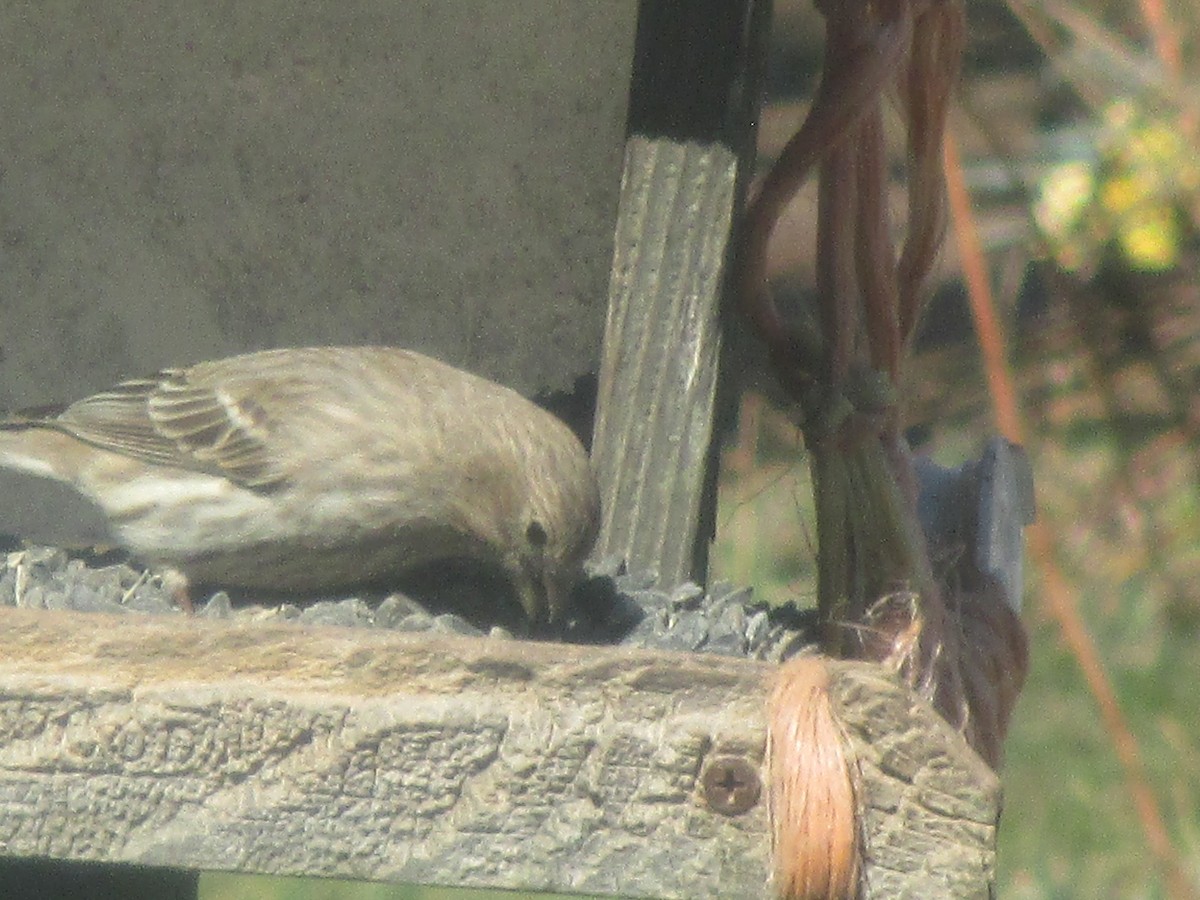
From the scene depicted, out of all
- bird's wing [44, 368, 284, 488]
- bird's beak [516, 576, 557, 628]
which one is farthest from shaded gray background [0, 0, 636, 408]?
bird's beak [516, 576, 557, 628]

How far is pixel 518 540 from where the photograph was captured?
125 inches

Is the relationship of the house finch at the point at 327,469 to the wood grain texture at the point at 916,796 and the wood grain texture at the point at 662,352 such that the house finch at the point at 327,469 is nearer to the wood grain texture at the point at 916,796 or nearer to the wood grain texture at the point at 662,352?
the wood grain texture at the point at 662,352

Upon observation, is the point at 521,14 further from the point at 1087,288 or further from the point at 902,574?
the point at 1087,288

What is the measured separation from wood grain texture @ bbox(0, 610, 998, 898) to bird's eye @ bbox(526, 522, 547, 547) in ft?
2.92

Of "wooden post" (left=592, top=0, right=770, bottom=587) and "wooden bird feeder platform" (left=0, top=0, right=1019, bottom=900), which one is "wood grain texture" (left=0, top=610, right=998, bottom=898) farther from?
"wooden post" (left=592, top=0, right=770, bottom=587)

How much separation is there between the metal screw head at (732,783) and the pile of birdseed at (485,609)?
0.53m

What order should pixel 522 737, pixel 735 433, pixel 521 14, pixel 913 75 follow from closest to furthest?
pixel 522 737, pixel 913 75, pixel 521 14, pixel 735 433

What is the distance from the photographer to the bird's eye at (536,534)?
9.97 feet

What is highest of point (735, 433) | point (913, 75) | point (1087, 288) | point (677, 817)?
point (1087, 288)

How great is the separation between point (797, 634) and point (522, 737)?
766 millimetres

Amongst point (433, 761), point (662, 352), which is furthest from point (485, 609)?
point (433, 761)

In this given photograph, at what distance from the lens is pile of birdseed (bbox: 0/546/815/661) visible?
2.78 m

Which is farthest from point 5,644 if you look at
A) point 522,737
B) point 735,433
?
point 735,433

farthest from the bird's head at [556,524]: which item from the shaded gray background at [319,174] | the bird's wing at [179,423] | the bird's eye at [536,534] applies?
the bird's wing at [179,423]
